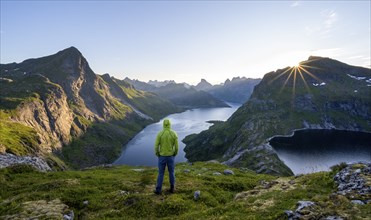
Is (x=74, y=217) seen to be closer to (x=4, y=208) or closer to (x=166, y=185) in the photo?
(x=4, y=208)

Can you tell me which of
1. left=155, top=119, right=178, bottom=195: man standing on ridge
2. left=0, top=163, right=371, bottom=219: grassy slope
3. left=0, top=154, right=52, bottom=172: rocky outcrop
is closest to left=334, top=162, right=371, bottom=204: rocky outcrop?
left=0, top=163, right=371, bottom=219: grassy slope

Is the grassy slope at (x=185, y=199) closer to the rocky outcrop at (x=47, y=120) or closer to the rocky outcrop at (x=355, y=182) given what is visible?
the rocky outcrop at (x=355, y=182)

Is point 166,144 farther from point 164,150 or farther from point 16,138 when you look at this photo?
point 16,138

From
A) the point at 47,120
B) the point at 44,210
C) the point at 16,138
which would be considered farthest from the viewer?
the point at 47,120

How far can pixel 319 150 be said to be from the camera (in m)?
156

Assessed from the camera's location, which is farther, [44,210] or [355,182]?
[44,210]

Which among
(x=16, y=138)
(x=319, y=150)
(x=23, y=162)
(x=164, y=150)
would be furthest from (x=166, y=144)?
(x=319, y=150)

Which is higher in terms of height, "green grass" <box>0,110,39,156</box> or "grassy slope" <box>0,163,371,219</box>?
"grassy slope" <box>0,163,371,219</box>

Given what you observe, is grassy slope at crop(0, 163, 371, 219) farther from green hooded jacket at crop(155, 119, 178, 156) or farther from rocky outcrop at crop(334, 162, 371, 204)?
green hooded jacket at crop(155, 119, 178, 156)

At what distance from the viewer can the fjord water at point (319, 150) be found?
130 m

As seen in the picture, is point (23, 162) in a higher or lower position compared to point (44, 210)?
lower

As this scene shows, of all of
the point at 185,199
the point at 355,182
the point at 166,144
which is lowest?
the point at 185,199

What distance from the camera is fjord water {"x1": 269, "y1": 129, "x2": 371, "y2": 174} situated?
130 m

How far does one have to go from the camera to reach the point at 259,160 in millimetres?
129625
